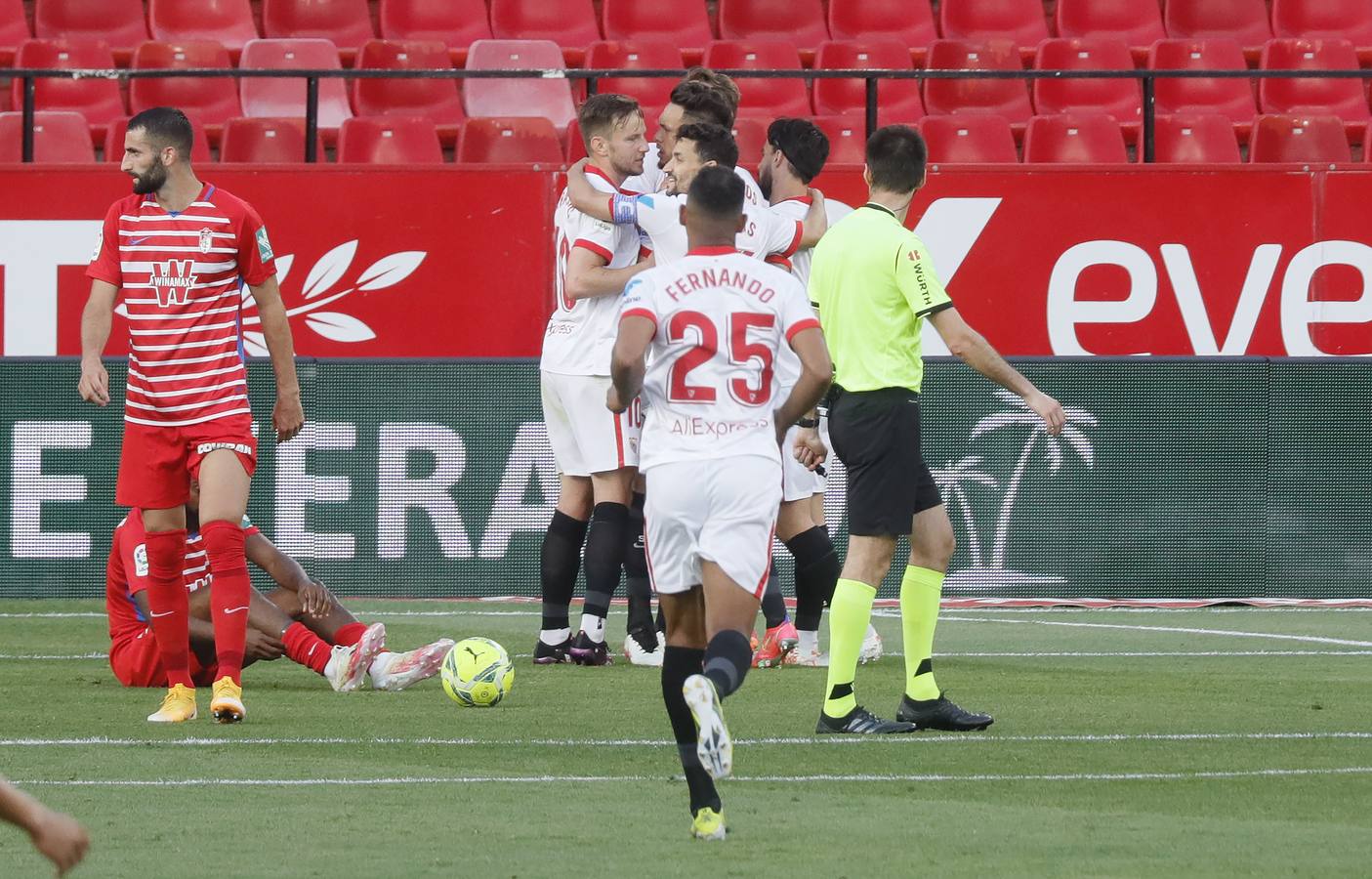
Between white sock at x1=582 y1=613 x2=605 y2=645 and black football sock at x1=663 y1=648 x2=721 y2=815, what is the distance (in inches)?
147

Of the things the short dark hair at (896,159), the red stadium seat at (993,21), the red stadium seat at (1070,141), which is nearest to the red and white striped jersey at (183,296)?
the short dark hair at (896,159)

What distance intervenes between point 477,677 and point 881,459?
176 centimetres

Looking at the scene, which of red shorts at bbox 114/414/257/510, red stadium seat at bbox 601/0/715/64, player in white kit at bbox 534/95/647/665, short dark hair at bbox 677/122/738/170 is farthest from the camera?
red stadium seat at bbox 601/0/715/64

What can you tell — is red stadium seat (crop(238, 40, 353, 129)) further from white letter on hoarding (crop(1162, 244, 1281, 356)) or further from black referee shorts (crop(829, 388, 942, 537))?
black referee shorts (crop(829, 388, 942, 537))

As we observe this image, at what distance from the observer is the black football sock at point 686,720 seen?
561 centimetres

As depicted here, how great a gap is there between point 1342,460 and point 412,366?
5468 millimetres

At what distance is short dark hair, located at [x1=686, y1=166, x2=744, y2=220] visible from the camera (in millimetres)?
6094

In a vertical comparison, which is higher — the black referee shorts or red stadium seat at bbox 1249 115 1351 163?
red stadium seat at bbox 1249 115 1351 163

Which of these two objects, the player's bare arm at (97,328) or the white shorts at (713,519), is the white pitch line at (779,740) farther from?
the white shorts at (713,519)

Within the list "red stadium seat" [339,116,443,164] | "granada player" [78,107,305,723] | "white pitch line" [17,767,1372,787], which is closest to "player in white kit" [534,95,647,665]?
"granada player" [78,107,305,723]

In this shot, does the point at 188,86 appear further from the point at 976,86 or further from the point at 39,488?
the point at 976,86

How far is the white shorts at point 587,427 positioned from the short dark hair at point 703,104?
1.20 meters

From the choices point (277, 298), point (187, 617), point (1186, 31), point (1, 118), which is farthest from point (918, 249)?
point (1186, 31)

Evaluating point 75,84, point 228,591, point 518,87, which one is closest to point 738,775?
point 228,591
